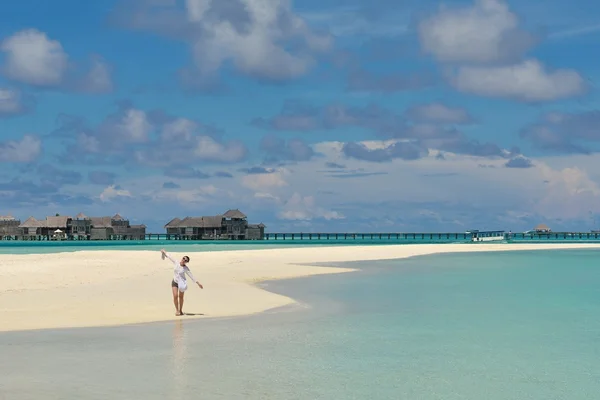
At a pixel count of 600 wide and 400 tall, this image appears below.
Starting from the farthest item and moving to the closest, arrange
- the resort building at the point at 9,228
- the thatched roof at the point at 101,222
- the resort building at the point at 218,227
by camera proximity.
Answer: the resort building at the point at 9,228
the thatched roof at the point at 101,222
the resort building at the point at 218,227

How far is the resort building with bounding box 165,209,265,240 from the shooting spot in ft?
497

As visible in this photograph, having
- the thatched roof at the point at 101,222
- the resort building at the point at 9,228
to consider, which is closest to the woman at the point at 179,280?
the thatched roof at the point at 101,222

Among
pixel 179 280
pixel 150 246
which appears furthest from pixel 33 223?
pixel 179 280

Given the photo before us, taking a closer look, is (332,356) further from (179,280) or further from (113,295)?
(113,295)

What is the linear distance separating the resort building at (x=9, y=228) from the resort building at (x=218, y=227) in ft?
134

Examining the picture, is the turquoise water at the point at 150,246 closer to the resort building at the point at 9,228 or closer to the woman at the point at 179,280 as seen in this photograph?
the resort building at the point at 9,228

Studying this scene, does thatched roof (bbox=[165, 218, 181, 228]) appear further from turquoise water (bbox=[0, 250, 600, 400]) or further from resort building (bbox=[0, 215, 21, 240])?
turquoise water (bbox=[0, 250, 600, 400])

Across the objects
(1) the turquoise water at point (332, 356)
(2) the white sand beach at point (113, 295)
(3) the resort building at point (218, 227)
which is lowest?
(1) the turquoise water at point (332, 356)

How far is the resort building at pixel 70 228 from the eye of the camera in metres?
161

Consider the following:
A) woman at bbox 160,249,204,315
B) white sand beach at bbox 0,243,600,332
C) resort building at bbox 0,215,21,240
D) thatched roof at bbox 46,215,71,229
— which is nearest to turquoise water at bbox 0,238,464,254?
thatched roof at bbox 46,215,71,229

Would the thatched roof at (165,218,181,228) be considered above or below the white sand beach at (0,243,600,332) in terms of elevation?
above

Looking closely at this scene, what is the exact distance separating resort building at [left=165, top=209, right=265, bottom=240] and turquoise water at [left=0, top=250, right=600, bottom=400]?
12755cm

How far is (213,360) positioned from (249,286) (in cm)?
1680

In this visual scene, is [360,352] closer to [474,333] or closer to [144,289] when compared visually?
[474,333]
